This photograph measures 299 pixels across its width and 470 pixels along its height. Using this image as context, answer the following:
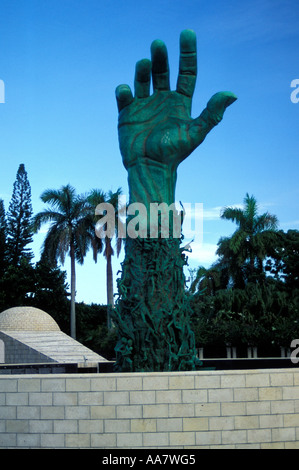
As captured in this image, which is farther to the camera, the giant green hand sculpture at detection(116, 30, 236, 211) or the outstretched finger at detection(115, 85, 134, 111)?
the outstretched finger at detection(115, 85, 134, 111)

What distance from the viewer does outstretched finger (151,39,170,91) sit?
8492 mm

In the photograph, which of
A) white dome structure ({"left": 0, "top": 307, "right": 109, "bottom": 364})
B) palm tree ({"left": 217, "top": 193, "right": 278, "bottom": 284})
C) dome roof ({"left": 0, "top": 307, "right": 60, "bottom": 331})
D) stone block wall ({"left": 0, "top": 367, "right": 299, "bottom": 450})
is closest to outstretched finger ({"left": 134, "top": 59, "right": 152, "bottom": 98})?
stone block wall ({"left": 0, "top": 367, "right": 299, "bottom": 450})

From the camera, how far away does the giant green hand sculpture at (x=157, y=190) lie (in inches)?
306

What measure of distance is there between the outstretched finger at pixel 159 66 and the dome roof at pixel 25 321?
15.2m

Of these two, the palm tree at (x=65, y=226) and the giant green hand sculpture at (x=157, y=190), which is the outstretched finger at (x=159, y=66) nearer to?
the giant green hand sculpture at (x=157, y=190)

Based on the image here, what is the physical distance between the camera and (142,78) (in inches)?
340

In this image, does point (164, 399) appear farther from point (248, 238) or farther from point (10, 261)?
point (10, 261)

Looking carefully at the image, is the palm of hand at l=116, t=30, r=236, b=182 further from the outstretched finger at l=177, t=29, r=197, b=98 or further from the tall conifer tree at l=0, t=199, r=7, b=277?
the tall conifer tree at l=0, t=199, r=7, b=277

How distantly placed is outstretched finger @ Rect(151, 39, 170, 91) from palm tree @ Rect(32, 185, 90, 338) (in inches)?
757

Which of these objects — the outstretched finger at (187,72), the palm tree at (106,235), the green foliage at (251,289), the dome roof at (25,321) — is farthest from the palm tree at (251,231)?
the outstretched finger at (187,72)

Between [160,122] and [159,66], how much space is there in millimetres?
791
